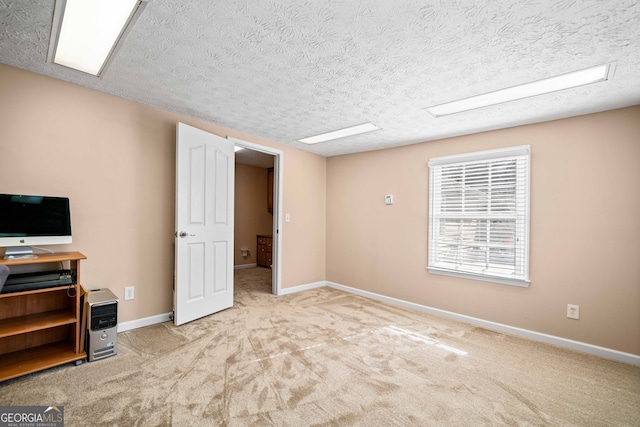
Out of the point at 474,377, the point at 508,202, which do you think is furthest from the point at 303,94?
the point at 474,377

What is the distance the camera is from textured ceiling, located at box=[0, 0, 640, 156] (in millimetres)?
1470

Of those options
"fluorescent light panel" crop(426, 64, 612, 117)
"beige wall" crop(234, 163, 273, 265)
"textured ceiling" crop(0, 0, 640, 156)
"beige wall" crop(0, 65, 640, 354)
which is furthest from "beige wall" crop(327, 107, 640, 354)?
"beige wall" crop(234, 163, 273, 265)

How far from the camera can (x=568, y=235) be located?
277 centimetres

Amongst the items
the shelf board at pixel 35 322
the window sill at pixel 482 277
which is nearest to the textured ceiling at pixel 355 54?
the window sill at pixel 482 277

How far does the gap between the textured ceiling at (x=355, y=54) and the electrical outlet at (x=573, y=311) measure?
1.84m

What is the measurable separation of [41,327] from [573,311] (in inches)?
176

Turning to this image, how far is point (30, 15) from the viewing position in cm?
158

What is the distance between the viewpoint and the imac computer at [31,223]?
2033 mm

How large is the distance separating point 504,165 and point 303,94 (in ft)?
7.63

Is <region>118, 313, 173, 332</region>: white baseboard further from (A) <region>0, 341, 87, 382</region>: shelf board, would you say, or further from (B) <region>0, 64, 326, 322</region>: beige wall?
(A) <region>0, 341, 87, 382</region>: shelf board

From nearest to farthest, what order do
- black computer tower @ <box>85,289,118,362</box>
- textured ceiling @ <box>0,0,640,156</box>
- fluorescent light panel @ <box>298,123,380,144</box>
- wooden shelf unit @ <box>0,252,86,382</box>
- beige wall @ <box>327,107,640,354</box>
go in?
textured ceiling @ <box>0,0,640,156</box> < wooden shelf unit @ <box>0,252,86,382</box> < black computer tower @ <box>85,289,118,362</box> < beige wall @ <box>327,107,640,354</box> < fluorescent light panel @ <box>298,123,380,144</box>

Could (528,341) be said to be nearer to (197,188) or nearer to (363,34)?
(363,34)

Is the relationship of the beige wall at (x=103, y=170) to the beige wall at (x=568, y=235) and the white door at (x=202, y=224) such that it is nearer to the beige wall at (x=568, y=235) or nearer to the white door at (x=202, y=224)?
the white door at (x=202, y=224)

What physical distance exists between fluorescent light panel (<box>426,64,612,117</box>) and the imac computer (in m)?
3.29
